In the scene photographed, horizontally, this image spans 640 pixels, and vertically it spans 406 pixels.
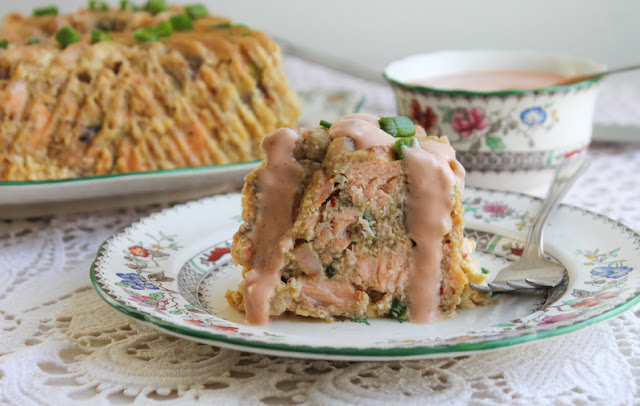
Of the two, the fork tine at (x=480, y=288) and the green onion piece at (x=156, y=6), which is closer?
the fork tine at (x=480, y=288)

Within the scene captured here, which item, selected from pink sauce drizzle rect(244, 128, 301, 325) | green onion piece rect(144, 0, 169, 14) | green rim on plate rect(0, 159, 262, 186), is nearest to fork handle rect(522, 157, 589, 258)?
pink sauce drizzle rect(244, 128, 301, 325)

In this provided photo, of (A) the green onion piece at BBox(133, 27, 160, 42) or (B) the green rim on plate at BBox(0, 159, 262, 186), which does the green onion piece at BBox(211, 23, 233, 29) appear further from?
(B) the green rim on plate at BBox(0, 159, 262, 186)

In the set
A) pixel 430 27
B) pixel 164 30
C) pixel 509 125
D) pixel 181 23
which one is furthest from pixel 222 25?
pixel 430 27

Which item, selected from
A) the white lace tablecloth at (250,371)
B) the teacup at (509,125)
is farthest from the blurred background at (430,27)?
the white lace tablecloth at (250,371)

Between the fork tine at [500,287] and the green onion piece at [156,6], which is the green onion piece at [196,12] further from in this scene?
the fork tine at [500,287]

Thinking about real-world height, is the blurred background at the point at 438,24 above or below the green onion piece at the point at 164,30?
below

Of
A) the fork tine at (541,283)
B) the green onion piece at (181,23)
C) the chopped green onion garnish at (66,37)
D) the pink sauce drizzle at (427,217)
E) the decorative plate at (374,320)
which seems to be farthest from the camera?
the green onion piece at (181,23)
